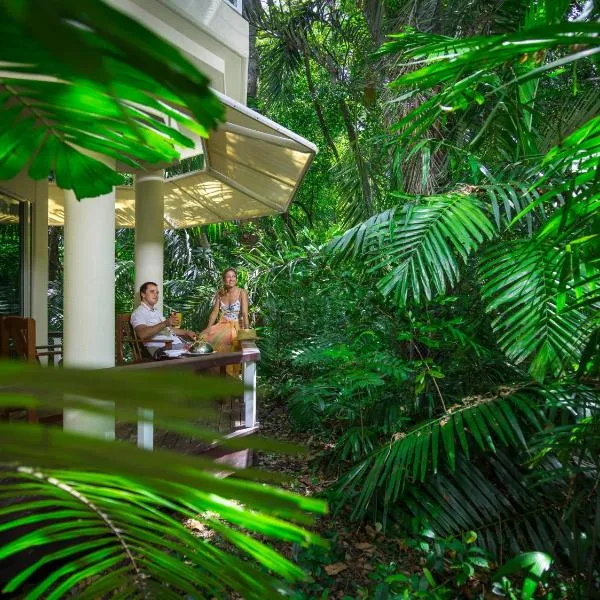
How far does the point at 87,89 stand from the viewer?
50 cm

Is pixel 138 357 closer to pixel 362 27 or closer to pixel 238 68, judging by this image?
pixel 238 68

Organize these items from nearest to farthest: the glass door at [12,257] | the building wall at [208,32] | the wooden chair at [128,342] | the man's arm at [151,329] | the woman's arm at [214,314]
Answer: the building wall at [208,32] → the man's arm at [151,329] → the wooden chair at [128,342] → the glass door at [12,257] → the woman's arm at [214,314]

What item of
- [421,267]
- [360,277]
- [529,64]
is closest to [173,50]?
[529,64]

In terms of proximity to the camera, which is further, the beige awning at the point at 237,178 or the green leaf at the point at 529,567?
the beige awning at the point at 237,178

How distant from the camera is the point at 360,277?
5.57 metres

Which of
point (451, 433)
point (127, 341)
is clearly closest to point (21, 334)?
point (127, 341)

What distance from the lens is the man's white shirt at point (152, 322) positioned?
6.17 metres

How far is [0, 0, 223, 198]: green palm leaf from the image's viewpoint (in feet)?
0.61

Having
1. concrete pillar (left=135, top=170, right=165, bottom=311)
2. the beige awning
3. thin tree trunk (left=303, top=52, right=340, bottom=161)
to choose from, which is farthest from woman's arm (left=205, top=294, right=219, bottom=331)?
thin tree trunk (left=303, top=52, right=340, bottom=161)

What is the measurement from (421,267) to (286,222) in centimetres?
947

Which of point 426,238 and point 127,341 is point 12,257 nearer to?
point 127,341

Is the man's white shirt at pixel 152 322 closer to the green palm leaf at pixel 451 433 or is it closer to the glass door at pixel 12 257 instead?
the glass door at pixel 12 257

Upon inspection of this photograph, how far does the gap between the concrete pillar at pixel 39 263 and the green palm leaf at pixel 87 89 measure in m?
6.73

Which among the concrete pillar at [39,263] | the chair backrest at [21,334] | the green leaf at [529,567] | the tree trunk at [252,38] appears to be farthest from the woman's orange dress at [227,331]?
the tree trunk at [252,38]
